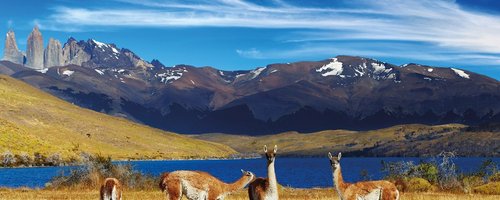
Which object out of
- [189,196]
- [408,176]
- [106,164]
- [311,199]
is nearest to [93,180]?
[106,164]

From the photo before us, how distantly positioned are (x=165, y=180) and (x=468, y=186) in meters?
37.4

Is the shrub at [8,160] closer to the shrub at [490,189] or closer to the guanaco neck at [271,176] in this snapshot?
the shrub at [490,189]

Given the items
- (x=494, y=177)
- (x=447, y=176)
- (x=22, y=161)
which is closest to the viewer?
(x=447, y=176)

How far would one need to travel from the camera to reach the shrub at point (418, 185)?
57.5m

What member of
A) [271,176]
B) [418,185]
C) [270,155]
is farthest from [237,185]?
[418,185]

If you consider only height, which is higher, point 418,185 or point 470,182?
point 418,185

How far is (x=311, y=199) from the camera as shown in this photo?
4400 centimetres

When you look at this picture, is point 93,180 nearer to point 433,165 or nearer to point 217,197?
point 433,165

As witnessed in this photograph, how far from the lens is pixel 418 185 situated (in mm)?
58531

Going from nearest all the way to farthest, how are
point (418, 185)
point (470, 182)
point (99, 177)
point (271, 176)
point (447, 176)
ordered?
point (271, 176) → point (418, 185) → point (470, 182) → point (447, 176) → point (99, 177)

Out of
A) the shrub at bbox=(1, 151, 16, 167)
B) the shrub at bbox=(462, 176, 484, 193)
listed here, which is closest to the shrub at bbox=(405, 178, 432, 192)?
the shrub at bbox=(462, 176, 484, 193)

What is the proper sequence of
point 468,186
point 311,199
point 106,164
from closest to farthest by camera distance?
1. point 311,199
2. point 468,186
3. point 106,164

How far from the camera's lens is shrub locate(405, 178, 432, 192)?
189 ft

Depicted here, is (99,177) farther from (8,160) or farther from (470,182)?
(8,160)
